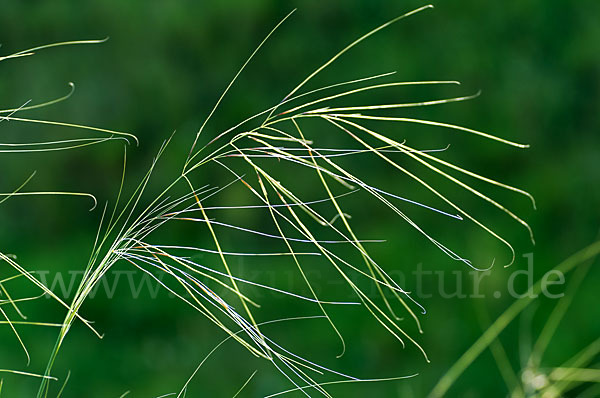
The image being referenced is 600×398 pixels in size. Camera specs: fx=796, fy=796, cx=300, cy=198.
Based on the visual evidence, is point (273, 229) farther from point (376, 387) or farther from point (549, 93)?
point (549, 93)

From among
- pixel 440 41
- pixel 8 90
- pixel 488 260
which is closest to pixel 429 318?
pixel 488 260

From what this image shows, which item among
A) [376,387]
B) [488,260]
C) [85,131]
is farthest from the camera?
[85,131]

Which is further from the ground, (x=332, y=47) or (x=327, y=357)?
(x=332, y=47)

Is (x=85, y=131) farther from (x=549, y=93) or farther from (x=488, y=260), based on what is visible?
(x=549, y=93)

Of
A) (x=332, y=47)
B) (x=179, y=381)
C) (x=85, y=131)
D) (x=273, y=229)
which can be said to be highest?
(x=332, y=47)

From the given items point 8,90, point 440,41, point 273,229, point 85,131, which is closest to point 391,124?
point 440,41

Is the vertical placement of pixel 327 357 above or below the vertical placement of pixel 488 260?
below

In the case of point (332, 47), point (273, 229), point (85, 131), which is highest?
point (332, 47)

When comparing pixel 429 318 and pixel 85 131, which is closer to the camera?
pixel 429 318

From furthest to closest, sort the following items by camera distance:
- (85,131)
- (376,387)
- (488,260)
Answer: (85,131) < (488,260) < (376,387)
